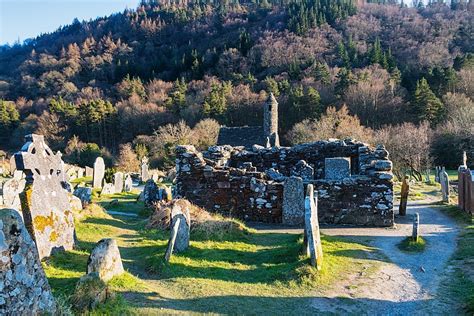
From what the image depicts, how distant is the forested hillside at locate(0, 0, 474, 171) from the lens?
48.8m

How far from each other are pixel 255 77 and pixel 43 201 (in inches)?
3065

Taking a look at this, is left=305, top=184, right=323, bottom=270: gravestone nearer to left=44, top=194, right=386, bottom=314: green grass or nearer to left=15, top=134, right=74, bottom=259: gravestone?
left=44, top=194, right=386, bottom=314: green grass

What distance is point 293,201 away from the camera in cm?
1338

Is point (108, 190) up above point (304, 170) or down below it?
below

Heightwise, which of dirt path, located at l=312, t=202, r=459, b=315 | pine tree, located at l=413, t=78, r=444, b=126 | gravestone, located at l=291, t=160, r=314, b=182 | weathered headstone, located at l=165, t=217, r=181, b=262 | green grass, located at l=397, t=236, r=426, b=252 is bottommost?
dirt path, located at l=312, t=202, r=459, b=315

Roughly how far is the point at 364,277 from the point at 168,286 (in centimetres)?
413

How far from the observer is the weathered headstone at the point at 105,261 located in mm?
6989

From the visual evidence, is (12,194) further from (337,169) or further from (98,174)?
(337,169)

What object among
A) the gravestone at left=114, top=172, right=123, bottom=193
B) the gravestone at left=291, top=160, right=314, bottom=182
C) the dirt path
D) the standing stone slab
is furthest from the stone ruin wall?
the standing stone slab

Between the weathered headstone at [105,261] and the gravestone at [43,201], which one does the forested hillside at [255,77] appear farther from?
the weathered headstone at [105,261]

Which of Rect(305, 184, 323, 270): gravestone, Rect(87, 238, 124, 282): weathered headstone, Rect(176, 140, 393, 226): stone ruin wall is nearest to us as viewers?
Rect(87, 238, 124, 282): weathered headstone

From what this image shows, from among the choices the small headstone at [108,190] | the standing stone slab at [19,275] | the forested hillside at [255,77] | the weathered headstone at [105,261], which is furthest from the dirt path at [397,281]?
the forested hillside at [255,77]

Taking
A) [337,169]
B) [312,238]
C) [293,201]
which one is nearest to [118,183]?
[293,201]

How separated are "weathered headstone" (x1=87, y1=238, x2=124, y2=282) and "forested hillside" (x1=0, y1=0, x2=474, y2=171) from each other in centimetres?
3232
